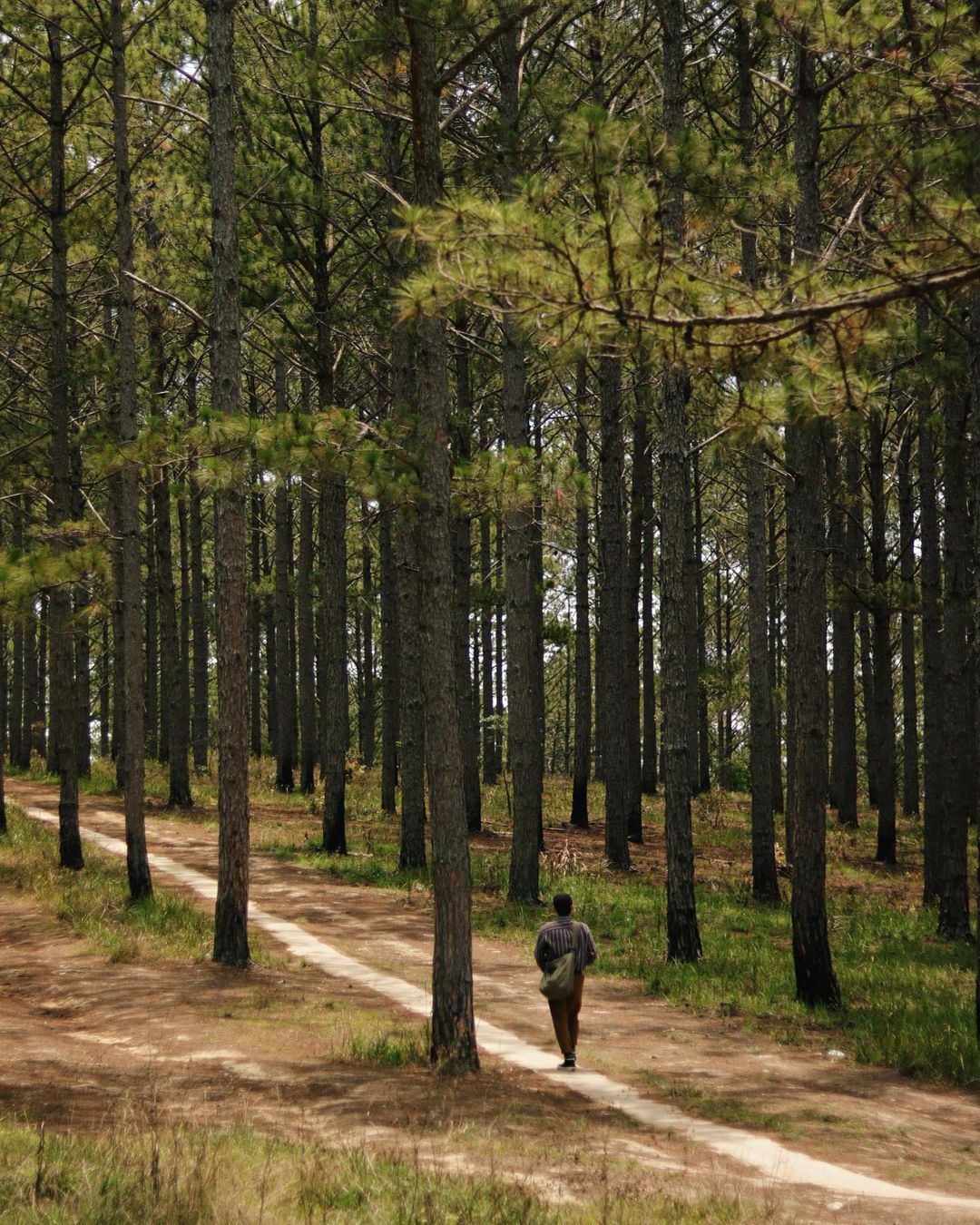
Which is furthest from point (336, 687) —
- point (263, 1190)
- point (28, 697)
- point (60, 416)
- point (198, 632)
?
point (28, 697)

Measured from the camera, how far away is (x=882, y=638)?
70.3 feet

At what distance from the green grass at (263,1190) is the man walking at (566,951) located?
2.70 metres

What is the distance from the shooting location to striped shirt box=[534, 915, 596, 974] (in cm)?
952

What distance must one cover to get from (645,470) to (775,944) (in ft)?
45.1

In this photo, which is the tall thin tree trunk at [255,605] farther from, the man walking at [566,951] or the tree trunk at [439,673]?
the man walking at [566,951]

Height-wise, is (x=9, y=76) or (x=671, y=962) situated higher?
(x=9, y=76)

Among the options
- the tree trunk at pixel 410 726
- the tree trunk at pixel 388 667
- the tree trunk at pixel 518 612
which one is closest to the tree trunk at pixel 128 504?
the tree trunk at pixel 410 726

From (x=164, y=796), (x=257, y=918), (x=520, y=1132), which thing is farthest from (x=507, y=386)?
(x=164, y=796)

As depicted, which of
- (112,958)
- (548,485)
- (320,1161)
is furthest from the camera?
(112,958)

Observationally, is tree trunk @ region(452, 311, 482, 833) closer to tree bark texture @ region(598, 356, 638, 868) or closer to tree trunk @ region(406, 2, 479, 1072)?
tree bark texture @ region(598, 356, 638, 868)

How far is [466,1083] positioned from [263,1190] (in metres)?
3.44

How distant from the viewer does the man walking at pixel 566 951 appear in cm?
941

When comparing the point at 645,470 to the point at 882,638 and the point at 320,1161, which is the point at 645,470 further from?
the point at 320,1161

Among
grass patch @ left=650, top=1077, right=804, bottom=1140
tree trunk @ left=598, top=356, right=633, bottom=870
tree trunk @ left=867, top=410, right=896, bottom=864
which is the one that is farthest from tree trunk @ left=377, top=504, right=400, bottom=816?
grass patch @ left=650, top=1077, right=804, bottom=1140
